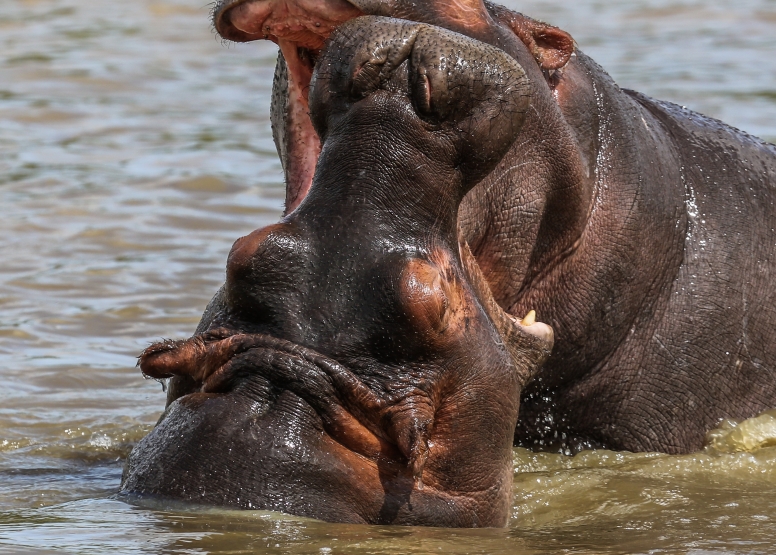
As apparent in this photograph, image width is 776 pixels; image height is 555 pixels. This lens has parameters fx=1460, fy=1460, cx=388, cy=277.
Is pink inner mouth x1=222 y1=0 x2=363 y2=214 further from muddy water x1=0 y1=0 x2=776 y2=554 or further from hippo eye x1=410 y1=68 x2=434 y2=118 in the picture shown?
muddy water x1=0 y1=0 x2=776 y2=554

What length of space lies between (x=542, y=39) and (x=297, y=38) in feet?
2.93

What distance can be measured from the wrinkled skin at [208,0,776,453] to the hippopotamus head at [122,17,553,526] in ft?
1.96

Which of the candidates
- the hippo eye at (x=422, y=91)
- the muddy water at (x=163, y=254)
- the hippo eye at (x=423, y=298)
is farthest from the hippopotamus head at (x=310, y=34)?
the muddy water at (x=163, y=254)

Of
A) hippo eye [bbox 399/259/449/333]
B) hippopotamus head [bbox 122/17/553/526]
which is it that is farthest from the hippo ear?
hippo eye [bbox 399/259/449/333]

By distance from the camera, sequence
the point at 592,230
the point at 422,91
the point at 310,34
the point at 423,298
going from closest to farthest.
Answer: the point at 423,298 → the point at 422,91 → the point at 310,34 → the point at 592,230

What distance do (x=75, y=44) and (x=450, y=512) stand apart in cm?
1240

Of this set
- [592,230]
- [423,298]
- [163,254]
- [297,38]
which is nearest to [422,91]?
[423,298]

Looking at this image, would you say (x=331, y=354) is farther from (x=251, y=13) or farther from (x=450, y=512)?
(x=251, y=13)

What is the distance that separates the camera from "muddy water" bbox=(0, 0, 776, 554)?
3729 millimetres

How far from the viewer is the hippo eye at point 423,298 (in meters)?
3.53

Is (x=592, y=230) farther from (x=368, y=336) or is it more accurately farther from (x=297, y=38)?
(x=368, y=336)

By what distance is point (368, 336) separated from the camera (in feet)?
11.7

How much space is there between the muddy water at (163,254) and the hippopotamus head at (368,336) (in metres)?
0.11

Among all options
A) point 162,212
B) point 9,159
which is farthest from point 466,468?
point 9,159
